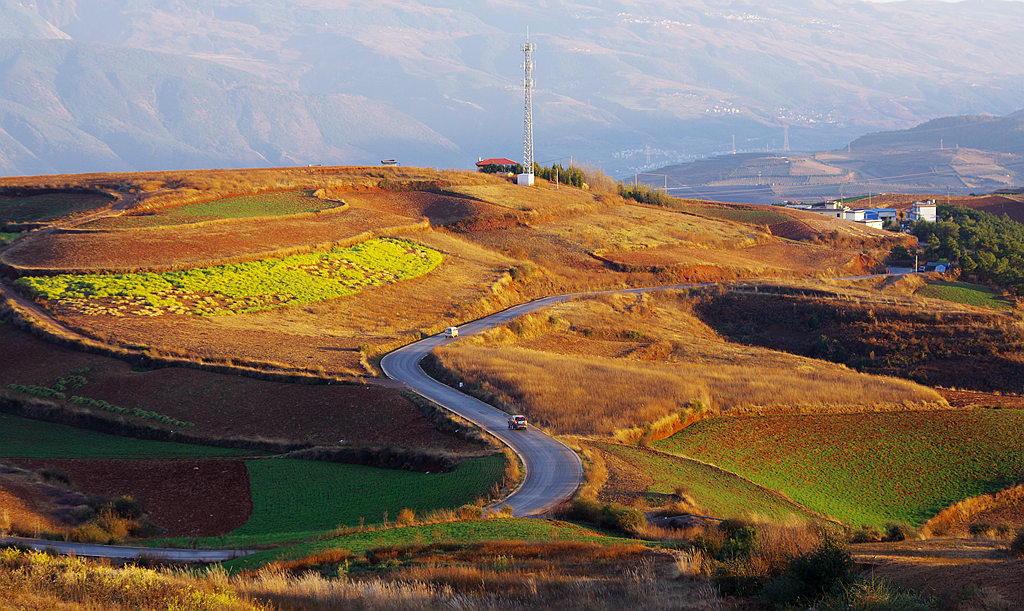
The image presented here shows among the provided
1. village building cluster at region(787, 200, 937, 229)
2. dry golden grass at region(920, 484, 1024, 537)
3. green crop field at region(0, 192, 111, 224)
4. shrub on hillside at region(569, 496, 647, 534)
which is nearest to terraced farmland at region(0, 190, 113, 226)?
green crop field at region(0, 192, 111, 224)

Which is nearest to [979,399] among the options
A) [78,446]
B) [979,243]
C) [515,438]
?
[515,438]

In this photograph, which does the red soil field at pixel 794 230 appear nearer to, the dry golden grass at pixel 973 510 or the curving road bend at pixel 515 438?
the curving road bend at pixel 515 438

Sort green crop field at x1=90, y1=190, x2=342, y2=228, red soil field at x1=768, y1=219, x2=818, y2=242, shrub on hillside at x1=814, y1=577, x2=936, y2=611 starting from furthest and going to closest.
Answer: red soil field at x1=768, y1=219, x2=818, y2=242
green crop field at x1=90, y1=190, x2=342, y2=228
shrub on hillside at x1=814, y1=577, x2=936, y2=611

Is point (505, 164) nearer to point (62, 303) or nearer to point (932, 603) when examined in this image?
point (62, 303)

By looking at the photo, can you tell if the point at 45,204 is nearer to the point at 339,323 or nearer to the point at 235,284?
the point at 235,284

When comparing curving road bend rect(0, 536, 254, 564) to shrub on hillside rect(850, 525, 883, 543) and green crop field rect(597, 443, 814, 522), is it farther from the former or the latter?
shrub on hillside rect(850, 525, 883, 543)

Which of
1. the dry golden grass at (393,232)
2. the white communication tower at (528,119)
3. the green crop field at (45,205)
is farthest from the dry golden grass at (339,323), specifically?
the white communication tower at (528,119)
